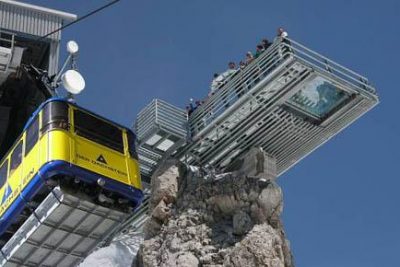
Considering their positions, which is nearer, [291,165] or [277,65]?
[277,65]

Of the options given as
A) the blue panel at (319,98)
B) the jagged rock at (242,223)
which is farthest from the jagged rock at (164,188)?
the blue panel at (319,98)

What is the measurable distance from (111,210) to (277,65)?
757 centimetres

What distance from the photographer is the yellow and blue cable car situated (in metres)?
20.0

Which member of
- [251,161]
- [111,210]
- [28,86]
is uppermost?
[28,86]

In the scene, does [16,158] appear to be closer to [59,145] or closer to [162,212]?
[59,145]

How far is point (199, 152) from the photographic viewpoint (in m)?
29.5

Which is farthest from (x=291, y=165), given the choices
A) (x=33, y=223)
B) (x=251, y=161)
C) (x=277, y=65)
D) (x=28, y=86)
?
(x=33, y=223)

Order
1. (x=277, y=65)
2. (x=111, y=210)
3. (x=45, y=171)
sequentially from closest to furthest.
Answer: (x=45, y=171) < (x=111, y=210) < (x=277, y=65)

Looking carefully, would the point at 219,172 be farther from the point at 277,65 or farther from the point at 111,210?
the point at 111,210

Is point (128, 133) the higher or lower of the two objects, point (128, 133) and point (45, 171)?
the higher

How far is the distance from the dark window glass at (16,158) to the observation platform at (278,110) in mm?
7724

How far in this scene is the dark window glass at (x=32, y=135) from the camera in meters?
20.7

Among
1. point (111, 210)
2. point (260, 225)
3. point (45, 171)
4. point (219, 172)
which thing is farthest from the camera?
point (219, 172)

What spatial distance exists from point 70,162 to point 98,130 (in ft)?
4.78
